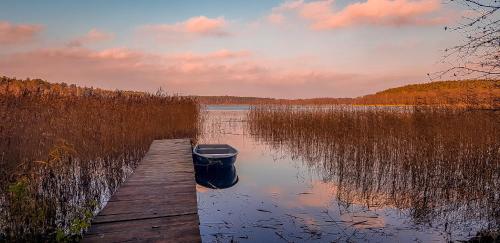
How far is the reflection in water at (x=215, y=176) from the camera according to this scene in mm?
7300

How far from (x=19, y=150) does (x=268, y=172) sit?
18.0ft

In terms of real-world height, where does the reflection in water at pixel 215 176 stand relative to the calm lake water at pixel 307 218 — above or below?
above

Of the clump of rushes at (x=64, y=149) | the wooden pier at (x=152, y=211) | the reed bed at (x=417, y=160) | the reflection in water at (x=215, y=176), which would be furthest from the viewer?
the reflection in water at (x=215, y=176)

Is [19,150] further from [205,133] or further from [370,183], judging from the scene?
[205,133]

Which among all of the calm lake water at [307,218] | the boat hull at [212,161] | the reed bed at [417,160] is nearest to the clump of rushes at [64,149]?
the boat hull at [212,161]

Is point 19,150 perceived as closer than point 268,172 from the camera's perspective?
Yes

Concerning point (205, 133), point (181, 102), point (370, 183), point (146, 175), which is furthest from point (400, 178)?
point (205, 133)

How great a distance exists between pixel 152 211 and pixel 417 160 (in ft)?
20.8

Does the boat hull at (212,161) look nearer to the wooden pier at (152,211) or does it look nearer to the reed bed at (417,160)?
the wooden pier at (152,211)

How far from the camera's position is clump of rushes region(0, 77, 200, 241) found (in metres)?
3.93

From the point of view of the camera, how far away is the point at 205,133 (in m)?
16.9

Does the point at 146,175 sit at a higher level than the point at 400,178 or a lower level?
higher

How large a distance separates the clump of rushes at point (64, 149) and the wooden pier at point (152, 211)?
1.53 ft

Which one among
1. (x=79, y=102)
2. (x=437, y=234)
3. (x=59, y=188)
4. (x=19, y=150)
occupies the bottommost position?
(x=437, y=234)
